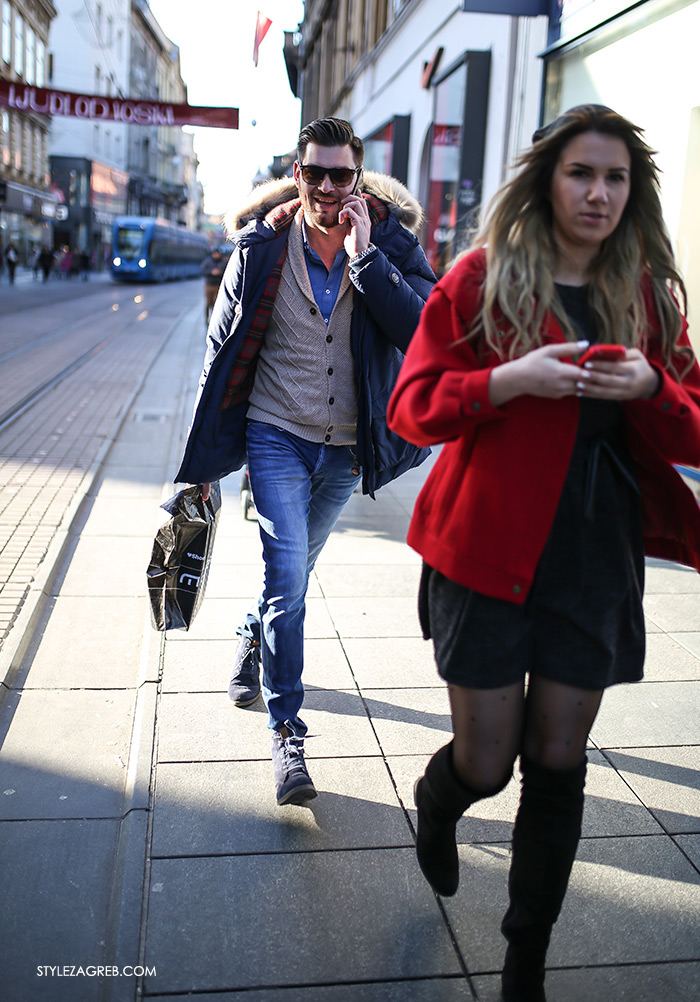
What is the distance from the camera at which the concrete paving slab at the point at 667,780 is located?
3.00m

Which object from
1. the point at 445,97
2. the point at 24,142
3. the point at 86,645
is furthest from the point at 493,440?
the point at 24,142

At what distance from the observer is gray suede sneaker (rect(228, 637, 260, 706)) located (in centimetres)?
367

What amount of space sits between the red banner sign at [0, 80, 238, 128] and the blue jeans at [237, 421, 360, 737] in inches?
592

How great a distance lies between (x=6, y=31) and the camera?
41188 millimetres

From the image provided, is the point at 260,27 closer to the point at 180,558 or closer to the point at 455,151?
the point at 455,151

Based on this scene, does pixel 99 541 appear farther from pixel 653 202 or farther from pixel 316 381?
pixel 653 202

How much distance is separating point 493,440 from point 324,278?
1.30 meters

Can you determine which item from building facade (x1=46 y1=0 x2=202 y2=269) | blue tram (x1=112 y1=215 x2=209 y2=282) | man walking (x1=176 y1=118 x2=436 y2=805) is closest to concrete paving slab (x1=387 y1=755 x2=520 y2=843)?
man walking (x1=176 y1=118 x2=436 y2=805)

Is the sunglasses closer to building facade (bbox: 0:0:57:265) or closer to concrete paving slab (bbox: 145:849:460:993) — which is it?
concrete paving slab (bbox: 145:849:460:993)

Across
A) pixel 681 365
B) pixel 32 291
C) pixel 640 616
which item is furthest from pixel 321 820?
pixel 32 291

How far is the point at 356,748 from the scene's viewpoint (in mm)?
3391

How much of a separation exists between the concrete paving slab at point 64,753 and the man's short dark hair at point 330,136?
204 cm

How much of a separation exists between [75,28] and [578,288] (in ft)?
207

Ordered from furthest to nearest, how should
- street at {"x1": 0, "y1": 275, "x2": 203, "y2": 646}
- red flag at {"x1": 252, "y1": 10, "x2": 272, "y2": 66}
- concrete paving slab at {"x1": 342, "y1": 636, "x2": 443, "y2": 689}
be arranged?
red flag at {"x1": 252, "y1": 10, "x2": 272, "y2": 66}, street at {"x1": 0, "y1": 275, "x2": 203, "y2": 646}, concrete paving slab at {"x1": 342, "y1": 636, "x2": 443, "y2": 689}
